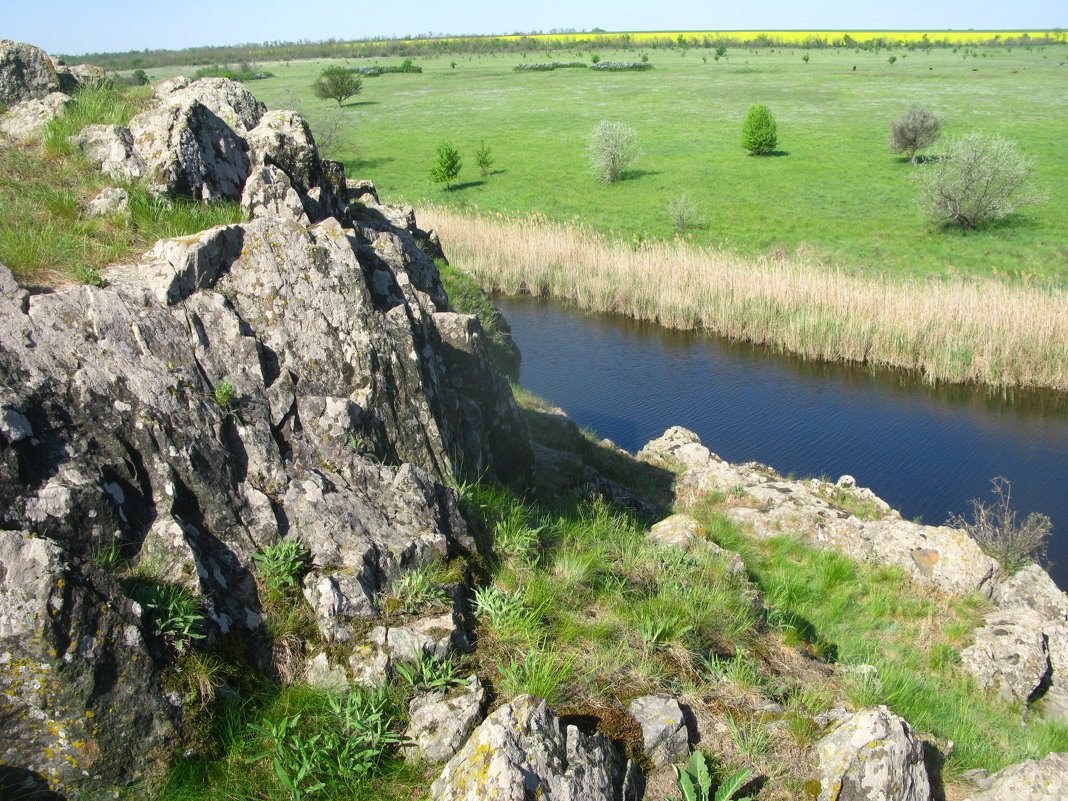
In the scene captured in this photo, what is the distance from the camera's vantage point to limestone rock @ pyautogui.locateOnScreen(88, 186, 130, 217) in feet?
22.7

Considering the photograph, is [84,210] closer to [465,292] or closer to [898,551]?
[465,292]

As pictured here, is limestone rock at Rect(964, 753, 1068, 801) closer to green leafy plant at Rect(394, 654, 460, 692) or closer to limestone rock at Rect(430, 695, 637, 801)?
limestone rock at Rect(430, 695, 637, 801)

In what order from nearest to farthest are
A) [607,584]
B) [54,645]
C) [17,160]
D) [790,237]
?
[54,645] < [607,584] < [17,160] < [790,237]

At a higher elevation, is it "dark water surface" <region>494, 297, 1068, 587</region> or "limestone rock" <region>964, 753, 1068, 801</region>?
"limestone rock" <region>964, 753, 1068, 801</region>

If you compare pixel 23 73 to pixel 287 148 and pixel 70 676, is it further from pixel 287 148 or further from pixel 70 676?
pixel 70 676

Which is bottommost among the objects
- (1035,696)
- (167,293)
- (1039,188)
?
(1035,696)

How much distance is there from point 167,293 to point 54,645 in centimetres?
273

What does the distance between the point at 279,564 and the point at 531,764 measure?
205 cm

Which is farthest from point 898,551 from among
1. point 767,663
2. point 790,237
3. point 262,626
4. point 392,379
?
point 790,237

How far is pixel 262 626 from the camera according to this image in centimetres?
459

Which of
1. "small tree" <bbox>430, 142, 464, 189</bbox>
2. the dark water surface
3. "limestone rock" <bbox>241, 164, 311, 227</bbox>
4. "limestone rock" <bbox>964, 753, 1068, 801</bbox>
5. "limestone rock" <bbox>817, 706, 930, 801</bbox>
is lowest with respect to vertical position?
the dark water surface

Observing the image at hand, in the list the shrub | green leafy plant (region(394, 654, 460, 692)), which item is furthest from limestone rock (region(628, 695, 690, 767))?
the shrub

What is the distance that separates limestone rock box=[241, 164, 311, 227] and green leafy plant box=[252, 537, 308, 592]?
14.0ft

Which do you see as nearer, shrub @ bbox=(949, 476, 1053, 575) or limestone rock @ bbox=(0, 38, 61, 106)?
limestone rock @ bbox=(0, 38, 61, 106)
